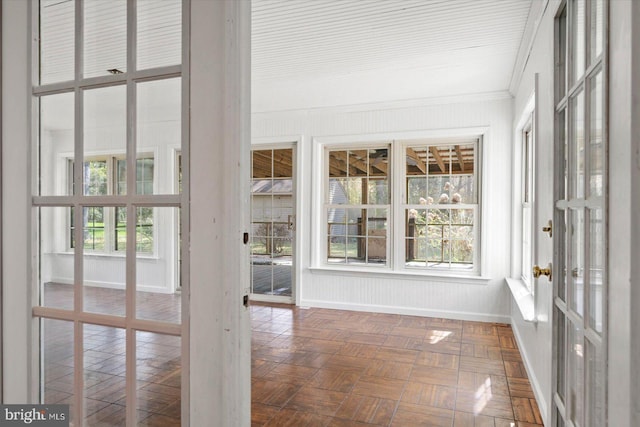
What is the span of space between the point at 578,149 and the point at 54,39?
205 cm

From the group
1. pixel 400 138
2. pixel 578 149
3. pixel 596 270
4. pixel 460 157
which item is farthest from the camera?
pixel 400 138

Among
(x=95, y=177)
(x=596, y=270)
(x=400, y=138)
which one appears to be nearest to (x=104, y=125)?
(x=95, y=177)

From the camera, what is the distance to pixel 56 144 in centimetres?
153

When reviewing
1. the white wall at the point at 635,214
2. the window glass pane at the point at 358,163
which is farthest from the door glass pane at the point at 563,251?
the window glass pane at the point at 358,163

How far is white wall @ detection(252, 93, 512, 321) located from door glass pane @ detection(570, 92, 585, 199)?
3.16 meters

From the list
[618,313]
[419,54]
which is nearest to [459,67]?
[419,54]

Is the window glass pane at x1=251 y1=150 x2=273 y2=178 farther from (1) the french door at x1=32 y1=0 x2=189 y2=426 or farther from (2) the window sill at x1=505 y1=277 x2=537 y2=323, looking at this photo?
(1) the french door at x1=32 y1=0 x2=189 y2=426

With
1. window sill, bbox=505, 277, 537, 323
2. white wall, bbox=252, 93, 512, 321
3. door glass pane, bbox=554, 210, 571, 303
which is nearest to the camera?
door glass pane, bbox=554, 210, 571, 303

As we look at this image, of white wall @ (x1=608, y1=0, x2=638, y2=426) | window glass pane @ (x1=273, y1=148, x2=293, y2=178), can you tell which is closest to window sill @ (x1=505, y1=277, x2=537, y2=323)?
white wall @ (x1=608, y1=0, x2=638, y2=426)

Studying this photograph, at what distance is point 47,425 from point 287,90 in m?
3.71

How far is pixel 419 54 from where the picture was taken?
3.40 metres

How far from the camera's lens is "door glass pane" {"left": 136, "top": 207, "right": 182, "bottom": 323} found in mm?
1348

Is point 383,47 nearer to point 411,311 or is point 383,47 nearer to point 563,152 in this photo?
point 563,152

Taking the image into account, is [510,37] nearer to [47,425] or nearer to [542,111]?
[542,111]
